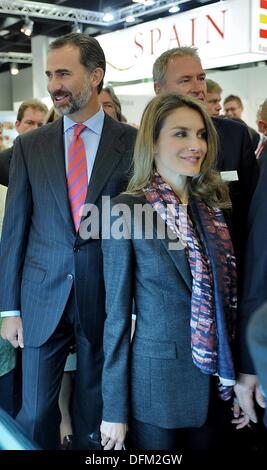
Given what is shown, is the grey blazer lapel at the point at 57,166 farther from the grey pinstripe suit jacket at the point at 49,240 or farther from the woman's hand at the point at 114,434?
the woman's hand at the point at 114,434

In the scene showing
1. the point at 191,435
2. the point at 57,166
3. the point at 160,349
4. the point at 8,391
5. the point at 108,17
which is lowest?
the point at 8,391

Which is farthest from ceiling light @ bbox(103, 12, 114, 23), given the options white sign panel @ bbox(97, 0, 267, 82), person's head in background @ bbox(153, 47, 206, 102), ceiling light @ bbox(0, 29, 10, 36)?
person's head in background @ bbox(153, 47, 206, 102)

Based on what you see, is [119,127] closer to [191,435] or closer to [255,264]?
[255,264]

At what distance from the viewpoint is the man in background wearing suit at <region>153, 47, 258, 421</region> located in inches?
82.7

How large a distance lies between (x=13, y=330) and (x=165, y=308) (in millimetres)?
833

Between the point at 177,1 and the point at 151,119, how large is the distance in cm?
697

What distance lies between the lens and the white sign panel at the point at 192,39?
4.72 meters

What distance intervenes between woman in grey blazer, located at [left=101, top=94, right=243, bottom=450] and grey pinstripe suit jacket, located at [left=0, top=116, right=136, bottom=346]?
36 centimetres

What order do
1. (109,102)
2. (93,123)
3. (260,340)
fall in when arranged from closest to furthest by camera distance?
(260,340) < (93,123) < (109,102)

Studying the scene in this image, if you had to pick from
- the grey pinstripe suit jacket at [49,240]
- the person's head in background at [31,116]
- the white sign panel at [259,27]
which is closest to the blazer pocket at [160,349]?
the grey pinstripe suit jacket at [49,240]

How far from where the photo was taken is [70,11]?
337 inches

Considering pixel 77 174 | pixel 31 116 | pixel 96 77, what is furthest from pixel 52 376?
pixel 31 116

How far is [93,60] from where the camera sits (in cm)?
215
